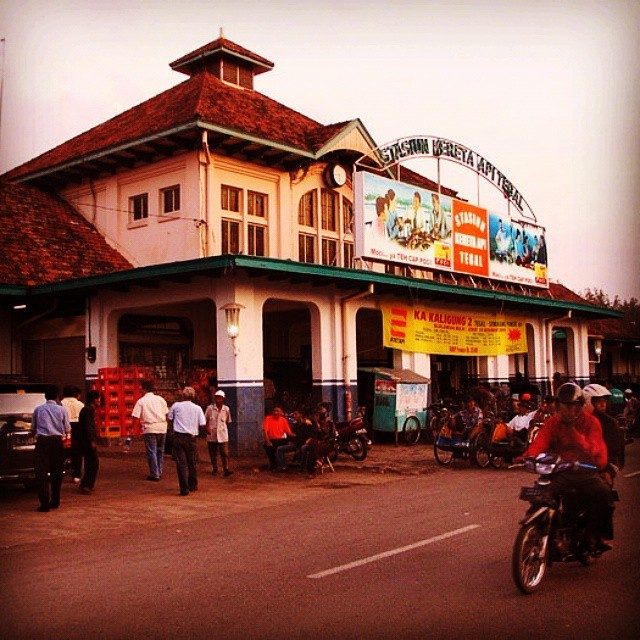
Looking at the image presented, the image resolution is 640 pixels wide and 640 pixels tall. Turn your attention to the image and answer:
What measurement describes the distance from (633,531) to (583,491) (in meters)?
2.89

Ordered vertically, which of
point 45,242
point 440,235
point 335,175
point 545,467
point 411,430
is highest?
point 335,175

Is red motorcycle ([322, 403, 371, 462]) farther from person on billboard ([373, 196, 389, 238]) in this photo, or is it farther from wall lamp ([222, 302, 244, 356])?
person on billboard ([373, 196, 389, 238])

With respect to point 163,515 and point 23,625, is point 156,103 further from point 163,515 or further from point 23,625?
point 23,625

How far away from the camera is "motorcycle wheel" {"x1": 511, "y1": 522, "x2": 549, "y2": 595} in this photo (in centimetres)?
677

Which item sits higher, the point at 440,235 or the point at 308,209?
the point at 308,209

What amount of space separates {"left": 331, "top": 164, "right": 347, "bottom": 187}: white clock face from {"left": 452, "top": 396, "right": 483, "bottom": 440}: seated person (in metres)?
8.72

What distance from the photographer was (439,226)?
83.4 feet

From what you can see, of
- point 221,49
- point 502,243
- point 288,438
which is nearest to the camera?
point 288,438

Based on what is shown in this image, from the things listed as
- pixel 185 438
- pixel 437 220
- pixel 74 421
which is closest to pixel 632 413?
pixel 437 220

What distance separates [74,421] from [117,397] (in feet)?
19.6

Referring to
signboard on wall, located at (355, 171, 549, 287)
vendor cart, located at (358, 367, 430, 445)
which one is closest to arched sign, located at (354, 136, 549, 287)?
signboard on wall, located at (355, 171, 549, 287)

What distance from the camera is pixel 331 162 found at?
24.8m

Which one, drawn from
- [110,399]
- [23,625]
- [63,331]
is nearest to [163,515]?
[23,625]

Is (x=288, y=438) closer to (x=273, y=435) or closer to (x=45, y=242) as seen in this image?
(x=273, y=435)
